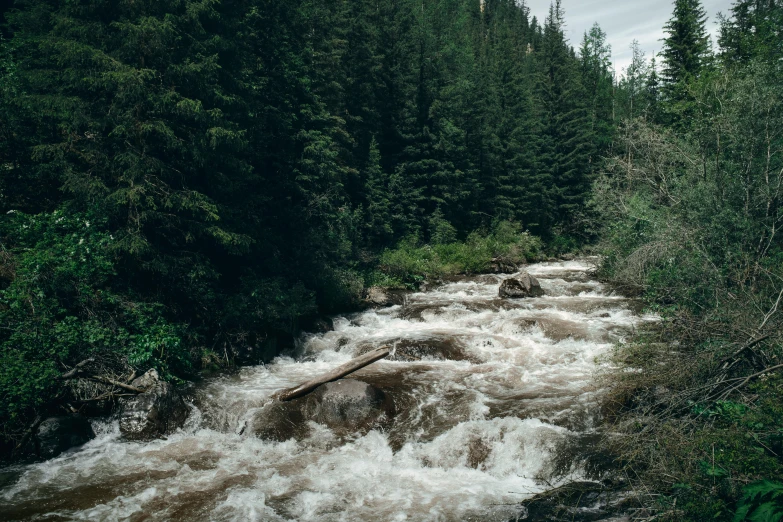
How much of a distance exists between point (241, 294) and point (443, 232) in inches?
765

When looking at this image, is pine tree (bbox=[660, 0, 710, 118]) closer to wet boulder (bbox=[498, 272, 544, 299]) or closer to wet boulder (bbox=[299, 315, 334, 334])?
wet boulder (bbox=[498, 272, 544, 299])

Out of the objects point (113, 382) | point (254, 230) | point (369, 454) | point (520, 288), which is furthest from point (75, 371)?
point (520, 288)

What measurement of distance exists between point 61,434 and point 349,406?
531cm

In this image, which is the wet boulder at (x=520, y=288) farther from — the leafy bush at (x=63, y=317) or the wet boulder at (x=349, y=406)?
the leafy bush at (x=63, y=317)

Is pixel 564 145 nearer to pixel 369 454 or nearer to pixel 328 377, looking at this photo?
pixel 328 377

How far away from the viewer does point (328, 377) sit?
10914 millimetres

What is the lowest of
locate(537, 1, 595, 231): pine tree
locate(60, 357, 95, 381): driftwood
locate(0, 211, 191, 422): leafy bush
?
locate(60, 357, 95, 381): driftwood

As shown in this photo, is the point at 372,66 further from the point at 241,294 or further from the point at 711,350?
the point at 711,350

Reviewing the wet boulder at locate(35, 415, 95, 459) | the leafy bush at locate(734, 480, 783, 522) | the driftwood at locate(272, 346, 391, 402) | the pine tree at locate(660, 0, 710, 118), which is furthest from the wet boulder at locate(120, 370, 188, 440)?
the pine tree at locate(660, 0, 710, 118)

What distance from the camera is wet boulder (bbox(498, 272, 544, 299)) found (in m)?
20.3

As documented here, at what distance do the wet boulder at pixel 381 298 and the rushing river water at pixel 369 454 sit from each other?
642 cm

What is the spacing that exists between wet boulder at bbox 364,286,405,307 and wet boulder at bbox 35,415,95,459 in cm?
1220

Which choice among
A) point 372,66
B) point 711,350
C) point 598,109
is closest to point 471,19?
point 598,109

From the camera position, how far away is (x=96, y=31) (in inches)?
458
